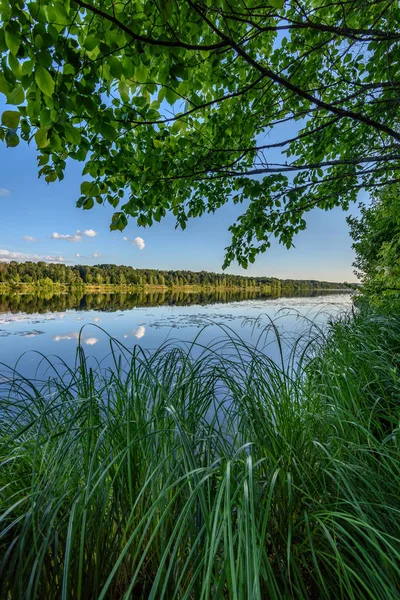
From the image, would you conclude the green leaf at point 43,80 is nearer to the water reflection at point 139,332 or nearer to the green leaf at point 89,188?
the green leaf at point 89,188

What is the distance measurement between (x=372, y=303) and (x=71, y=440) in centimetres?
546

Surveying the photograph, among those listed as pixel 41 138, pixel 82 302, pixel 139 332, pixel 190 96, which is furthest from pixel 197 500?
pixel 82 302

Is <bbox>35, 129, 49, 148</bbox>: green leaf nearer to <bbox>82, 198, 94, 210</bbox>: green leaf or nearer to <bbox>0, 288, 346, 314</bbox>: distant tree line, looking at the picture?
<bbox>82, 198, 94, 210</bbox>: green leaf

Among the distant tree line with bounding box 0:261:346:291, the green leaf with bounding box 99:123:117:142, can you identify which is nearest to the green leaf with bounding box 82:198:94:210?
the green leaf with bounding box 99:123:117:142

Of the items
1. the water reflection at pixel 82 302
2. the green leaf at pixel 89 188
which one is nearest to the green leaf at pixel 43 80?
the green leaf at pixel 89 188

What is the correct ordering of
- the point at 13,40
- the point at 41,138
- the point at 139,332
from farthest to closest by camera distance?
the point at 139,332 → the point at 41,138 → the point at 13,40

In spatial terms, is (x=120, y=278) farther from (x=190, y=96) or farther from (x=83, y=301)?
(x=190, y=96)

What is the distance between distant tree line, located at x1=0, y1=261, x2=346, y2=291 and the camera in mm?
47188

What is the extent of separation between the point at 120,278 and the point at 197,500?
57.4 m

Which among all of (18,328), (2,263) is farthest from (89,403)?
(2,263)

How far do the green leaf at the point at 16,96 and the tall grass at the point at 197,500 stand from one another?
133cm

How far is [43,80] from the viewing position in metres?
1.00

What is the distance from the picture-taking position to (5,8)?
100 cm

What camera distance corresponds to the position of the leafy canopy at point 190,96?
3.84ft
